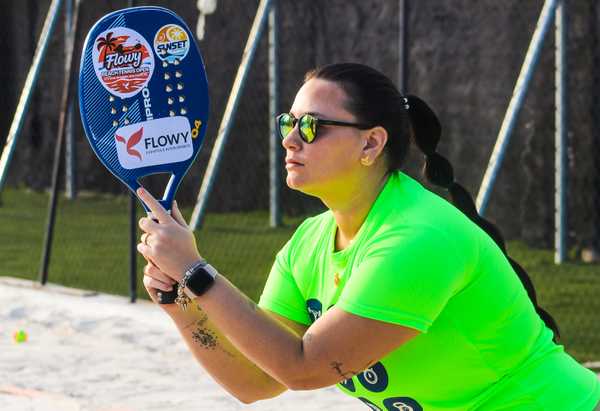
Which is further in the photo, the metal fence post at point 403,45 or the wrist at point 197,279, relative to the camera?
the metal fence post at point 403,45

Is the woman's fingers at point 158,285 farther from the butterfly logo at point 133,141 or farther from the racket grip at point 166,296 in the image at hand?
the butterfly logo at point 133,141

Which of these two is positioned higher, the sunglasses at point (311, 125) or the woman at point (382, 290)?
the sunglasses at point (311, 125)

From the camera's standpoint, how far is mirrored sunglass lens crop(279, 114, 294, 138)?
291 cm

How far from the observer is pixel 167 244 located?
2.73 m

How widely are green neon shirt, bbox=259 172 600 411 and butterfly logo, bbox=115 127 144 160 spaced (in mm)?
544

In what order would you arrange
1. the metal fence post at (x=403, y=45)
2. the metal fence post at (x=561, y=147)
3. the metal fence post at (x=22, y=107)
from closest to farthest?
the metal fence post at (x=403, y=45) < the metal fence post at (x=22, y=107) < the metal fence post at (x=561, y=147)

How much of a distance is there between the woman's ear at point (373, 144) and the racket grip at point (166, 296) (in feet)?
1.71

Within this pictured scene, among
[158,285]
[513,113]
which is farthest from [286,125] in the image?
[513,113]

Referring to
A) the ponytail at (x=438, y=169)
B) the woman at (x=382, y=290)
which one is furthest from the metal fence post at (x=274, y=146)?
the woman at (x=382, y=290)

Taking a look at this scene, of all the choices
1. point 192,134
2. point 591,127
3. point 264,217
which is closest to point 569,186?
point 591,127

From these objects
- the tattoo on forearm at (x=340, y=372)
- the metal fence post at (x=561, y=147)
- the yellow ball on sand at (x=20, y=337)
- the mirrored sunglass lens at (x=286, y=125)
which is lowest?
the yellow ball on sand at (x=20, y=337)

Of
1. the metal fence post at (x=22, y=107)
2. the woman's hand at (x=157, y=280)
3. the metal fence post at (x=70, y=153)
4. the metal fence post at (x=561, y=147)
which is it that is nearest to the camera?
the woman's hand at (x=157, y=280)

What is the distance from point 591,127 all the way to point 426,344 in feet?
20.7

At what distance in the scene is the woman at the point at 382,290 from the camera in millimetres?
2730
